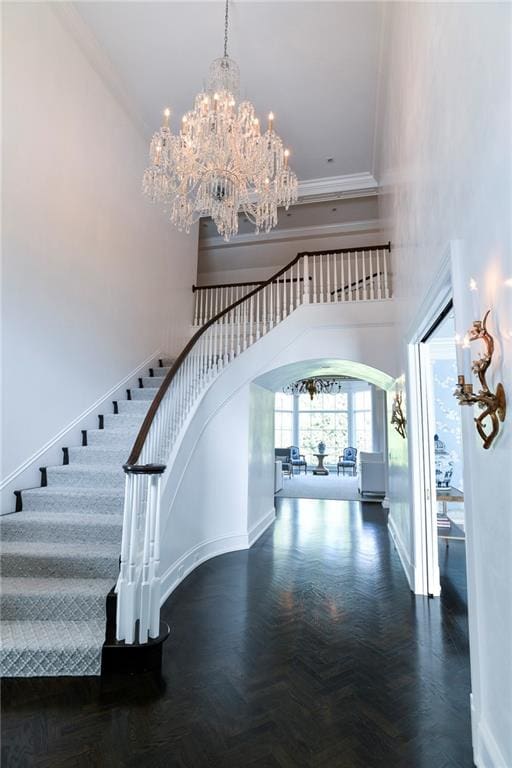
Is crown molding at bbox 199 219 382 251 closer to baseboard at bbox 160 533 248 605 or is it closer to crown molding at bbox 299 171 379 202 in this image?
crown molding at bbox 299 171 379 202

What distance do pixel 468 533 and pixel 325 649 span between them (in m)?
1.56

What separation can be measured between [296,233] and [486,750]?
957 cm

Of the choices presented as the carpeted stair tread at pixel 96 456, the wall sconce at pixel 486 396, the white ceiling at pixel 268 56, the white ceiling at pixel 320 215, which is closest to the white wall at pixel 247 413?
the carpeted stair tread at pixel 96 456

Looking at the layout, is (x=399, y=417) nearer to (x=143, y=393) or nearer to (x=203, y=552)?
(x=203, y=552)

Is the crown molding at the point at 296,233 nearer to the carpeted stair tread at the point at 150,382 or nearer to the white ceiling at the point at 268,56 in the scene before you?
the white ceiling at the point at 268,56

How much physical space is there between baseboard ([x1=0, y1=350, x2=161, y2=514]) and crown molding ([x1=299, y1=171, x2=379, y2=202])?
539cm

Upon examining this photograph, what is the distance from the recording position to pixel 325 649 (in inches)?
115

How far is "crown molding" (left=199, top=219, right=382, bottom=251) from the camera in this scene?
9.34 m

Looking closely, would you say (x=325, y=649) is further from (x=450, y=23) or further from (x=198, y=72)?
(x=198, y=72)

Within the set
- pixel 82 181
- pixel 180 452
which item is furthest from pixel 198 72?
pixel 180 452

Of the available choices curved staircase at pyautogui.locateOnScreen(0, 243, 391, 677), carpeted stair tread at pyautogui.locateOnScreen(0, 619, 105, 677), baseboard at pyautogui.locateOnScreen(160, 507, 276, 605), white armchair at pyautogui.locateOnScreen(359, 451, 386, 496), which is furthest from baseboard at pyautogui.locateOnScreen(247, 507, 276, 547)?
carpeted stair tread at pyautogui.locateOnScreen(0, 619, 105, 677)

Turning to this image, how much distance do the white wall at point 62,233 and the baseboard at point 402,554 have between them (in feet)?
13.4

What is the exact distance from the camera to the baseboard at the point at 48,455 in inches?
145

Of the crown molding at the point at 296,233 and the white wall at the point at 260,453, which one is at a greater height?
the crown molding at the point at 296,233
